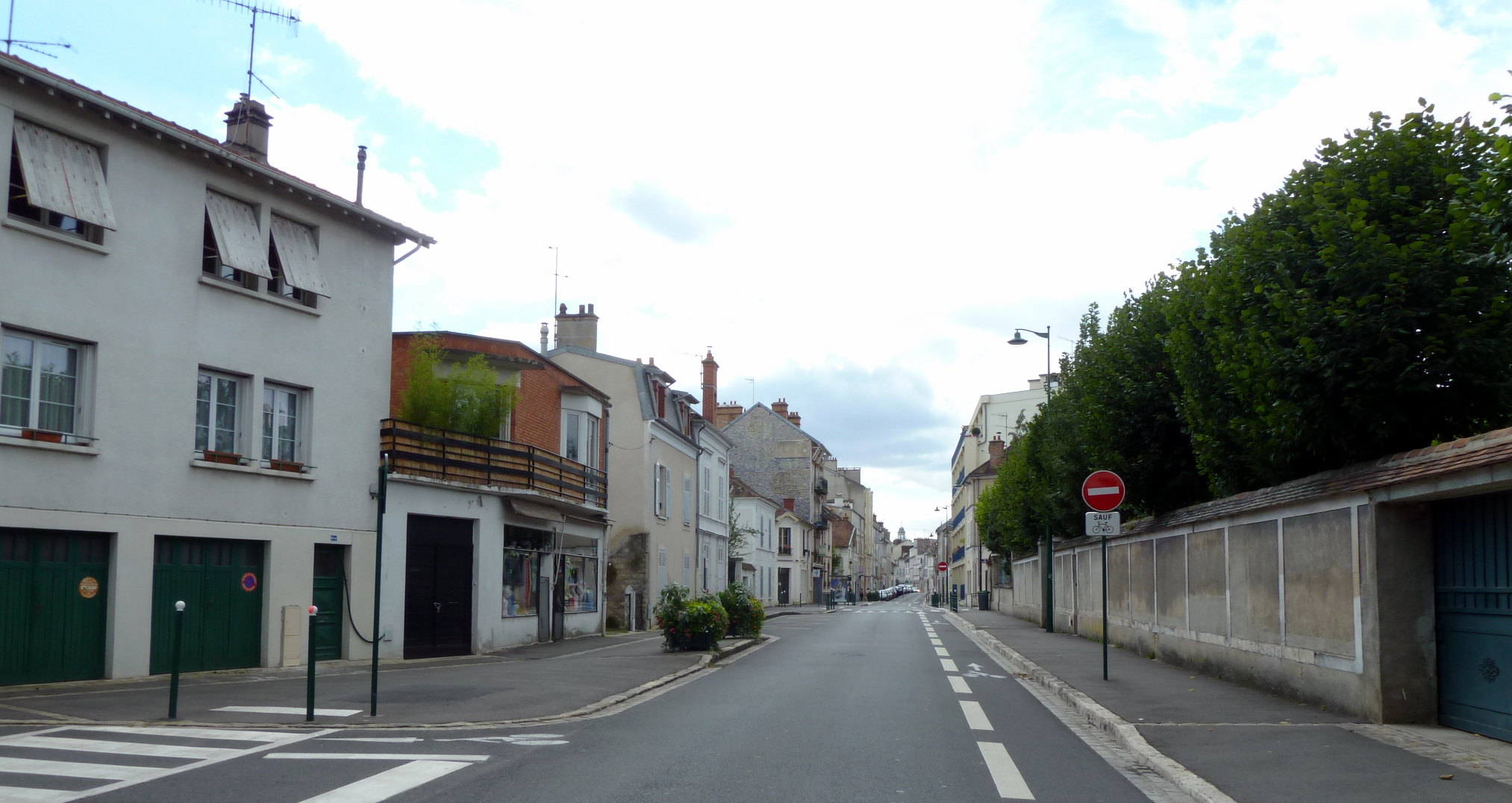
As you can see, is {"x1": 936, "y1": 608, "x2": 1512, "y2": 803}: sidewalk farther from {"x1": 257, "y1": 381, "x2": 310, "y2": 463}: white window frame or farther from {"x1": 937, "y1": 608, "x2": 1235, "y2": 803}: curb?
{"x1": 257, "y1": 381, "x2": 310, "y2": 463}: white window frame

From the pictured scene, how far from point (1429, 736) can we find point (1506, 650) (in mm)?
921

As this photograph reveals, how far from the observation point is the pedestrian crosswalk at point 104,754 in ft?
22.6

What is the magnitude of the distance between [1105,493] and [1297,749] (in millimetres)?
6442

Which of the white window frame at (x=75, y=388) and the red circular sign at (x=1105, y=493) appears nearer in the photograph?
the white window frame at (x=75, y=388)

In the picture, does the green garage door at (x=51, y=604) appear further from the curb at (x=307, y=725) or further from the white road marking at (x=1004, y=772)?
the white road marking at (x=1004, y=772)

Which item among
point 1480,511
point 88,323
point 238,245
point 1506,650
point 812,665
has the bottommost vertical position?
point 812,665

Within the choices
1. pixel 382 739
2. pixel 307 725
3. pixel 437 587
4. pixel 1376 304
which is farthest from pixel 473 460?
pixel 1376 304

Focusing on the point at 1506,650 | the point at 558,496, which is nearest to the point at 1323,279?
the point at 1506,650

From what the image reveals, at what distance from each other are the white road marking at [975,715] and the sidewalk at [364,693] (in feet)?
12.8

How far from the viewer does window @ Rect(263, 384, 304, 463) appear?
→ 56.8ft

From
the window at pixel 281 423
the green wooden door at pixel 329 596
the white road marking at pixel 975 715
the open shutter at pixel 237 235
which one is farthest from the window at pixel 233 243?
the white road marking at pixel 975 715

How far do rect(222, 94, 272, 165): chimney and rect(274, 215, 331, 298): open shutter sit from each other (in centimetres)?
200

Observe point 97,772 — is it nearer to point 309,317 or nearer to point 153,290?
point 153,290

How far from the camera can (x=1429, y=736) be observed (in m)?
9.01
